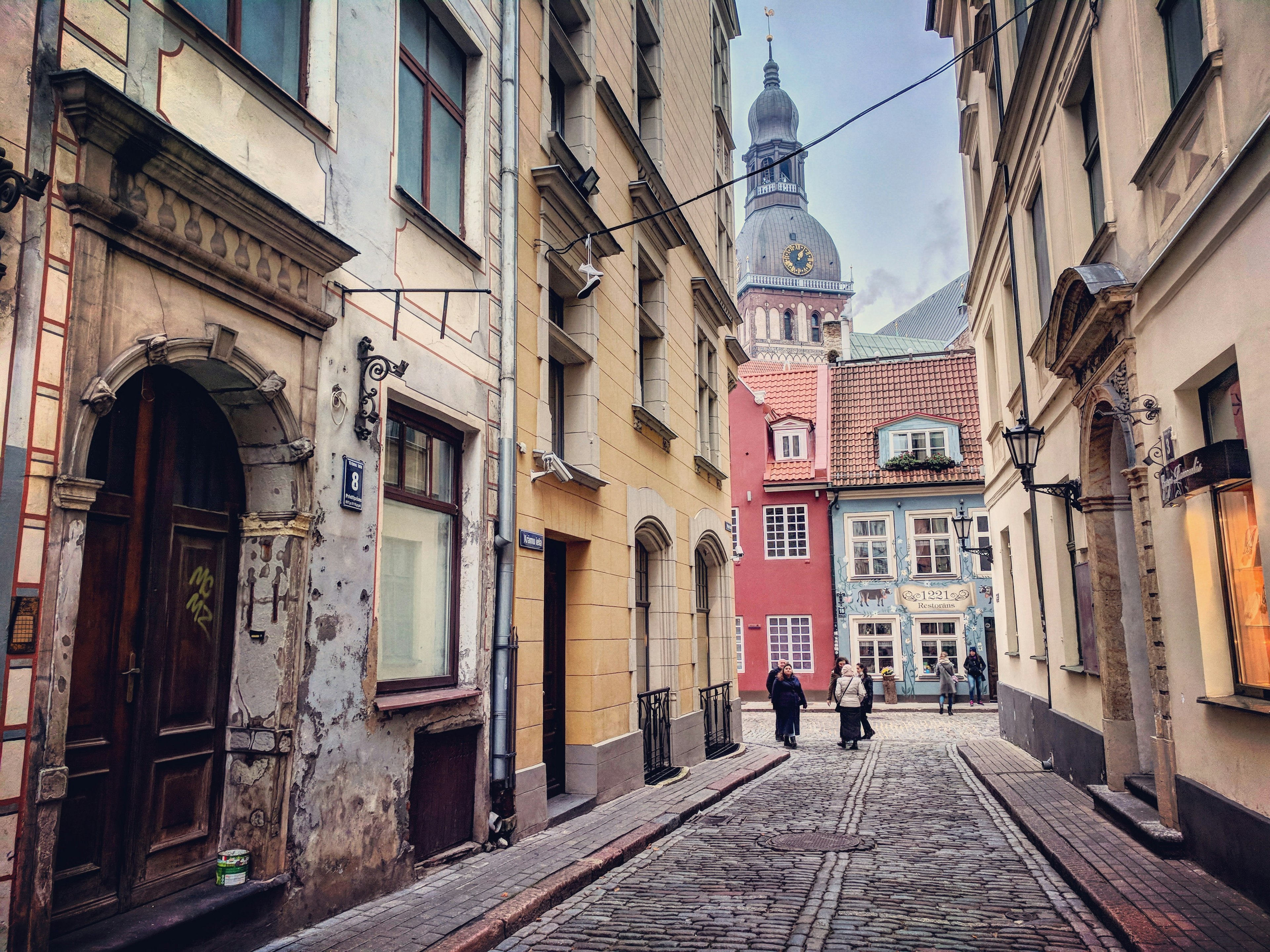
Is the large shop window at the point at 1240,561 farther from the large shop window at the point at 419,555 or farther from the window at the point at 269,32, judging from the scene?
the window at the point at 269,32

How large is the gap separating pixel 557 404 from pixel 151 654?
6.61 meters

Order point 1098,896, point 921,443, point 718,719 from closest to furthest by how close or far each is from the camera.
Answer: point 1098,896 → point 718,719 → point 921,443

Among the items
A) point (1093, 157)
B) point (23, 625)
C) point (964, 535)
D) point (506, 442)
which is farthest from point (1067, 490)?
point (964, 535)

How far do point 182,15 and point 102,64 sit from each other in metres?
0.71

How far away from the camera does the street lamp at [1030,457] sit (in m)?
11.0

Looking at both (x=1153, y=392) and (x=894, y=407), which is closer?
(x=1153, y=392)

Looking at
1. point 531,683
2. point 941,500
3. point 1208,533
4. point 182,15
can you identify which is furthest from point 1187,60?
point 941,500

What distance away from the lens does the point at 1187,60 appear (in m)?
7.31

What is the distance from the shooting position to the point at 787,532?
3281cm

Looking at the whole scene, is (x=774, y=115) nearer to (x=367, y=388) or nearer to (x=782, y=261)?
(x=782, y=261)

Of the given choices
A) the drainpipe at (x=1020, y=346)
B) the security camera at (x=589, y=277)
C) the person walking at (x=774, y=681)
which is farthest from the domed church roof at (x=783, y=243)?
the security camera at (x=589, y=277)

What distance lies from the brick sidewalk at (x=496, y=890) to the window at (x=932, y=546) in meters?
22.5

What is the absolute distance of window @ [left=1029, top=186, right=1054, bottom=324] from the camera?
1264 cm

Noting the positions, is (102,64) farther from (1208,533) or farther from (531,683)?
(1208,533)
